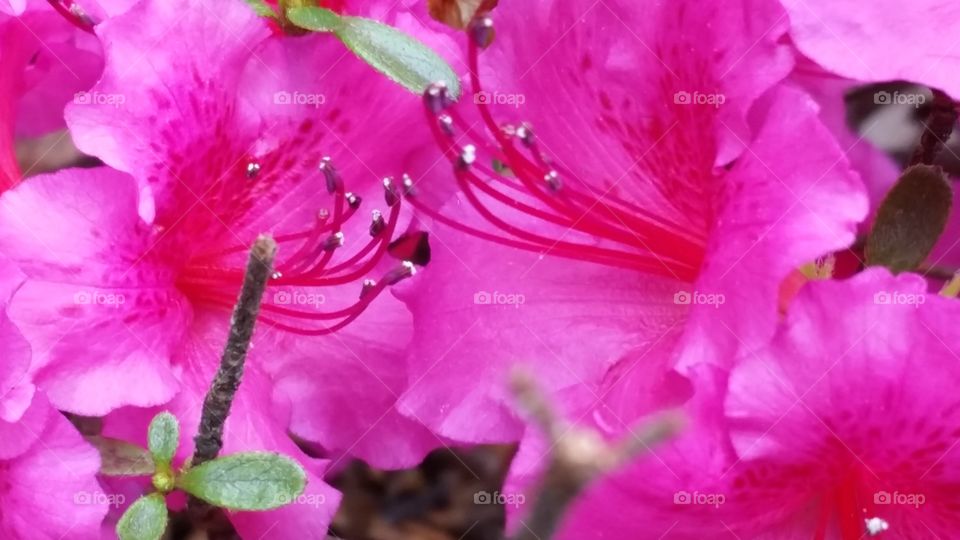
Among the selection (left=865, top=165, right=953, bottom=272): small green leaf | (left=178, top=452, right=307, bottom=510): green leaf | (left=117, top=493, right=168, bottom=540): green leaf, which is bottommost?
(left=117, top=493, right=168, bottom=540): green leaf

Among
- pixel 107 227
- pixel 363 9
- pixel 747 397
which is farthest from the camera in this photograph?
pixel 363 9

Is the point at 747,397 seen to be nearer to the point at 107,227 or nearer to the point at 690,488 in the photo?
the point at 690,488

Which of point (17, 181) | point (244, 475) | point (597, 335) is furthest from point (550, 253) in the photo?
point (17, 181)

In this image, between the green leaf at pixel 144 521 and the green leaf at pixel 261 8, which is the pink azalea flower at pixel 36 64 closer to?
the green leaf at pixel 261 8

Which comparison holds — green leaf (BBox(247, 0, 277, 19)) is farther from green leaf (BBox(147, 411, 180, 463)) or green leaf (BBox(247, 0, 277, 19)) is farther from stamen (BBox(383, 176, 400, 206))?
green leaf (BBox(147, 411, 180, 463))

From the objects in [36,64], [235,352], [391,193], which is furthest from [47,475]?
[36,64]

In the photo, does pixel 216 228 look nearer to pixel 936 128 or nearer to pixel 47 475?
pixel 47 475

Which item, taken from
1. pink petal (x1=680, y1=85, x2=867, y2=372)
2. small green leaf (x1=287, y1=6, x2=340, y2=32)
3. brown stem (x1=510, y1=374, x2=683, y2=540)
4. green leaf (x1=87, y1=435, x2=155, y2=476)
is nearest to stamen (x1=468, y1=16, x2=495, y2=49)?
small green leaf (x1=287, y1=6, x2=340, y2=32)
